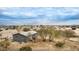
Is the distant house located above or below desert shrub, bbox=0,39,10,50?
above

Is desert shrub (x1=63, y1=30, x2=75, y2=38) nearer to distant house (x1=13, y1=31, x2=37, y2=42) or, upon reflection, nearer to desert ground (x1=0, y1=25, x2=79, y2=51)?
desert ground (x1=0, y1=25, x2=79, y2=51)

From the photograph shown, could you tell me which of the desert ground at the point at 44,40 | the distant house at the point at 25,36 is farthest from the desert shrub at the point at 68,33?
the distant house at the point at 25,36

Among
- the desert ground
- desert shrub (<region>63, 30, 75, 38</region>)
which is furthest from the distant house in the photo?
desert shrub (<region>63, 30, 75, 38</region>)

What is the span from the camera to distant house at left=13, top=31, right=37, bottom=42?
1.79 metres

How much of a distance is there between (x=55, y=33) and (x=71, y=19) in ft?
0.80

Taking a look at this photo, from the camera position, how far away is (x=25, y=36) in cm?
180

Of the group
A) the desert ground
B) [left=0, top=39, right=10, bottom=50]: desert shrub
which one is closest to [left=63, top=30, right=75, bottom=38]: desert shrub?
the desert ground

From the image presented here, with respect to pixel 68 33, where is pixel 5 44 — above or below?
below

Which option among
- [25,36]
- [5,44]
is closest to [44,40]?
[25,36]

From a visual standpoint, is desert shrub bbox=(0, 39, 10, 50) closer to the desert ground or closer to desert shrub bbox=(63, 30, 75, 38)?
the desert ground

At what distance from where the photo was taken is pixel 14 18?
180 cm

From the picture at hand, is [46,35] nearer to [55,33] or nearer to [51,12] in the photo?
[55,33]

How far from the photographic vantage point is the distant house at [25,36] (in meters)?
1.79

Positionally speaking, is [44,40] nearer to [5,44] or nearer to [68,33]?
[68,33]
